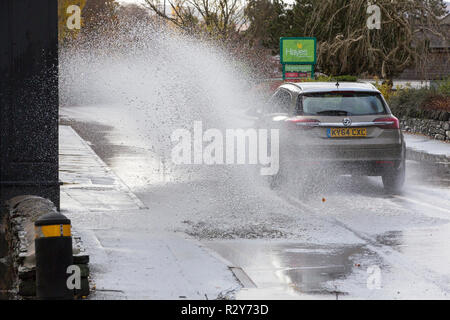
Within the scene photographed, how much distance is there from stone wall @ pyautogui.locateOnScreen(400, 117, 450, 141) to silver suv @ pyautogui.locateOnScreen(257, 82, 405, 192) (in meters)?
10.1

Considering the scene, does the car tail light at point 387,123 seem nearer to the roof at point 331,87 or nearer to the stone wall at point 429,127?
the roof at point 331,87

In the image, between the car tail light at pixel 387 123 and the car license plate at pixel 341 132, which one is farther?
the car tail light at pixel 387 123

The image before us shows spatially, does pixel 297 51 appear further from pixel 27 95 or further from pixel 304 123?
pixel 27 95

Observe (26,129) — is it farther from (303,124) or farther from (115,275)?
(303,124)

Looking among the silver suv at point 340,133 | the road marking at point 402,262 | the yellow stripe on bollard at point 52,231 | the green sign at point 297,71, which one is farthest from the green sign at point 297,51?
the yellow stripe on bollard at point 52,231

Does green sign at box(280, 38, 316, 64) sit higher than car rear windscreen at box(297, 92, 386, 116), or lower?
higher

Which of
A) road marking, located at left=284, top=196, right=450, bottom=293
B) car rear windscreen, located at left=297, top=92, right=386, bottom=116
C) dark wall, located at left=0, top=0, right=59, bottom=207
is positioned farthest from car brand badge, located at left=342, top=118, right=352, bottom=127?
dark wall, located at left=0, top=0, right=59, bottom=207

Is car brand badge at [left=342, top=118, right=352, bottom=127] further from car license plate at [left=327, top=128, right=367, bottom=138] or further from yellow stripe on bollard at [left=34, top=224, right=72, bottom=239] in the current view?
yellow stripe on bollard at [left=34, top=224, right=72, bottom=239]

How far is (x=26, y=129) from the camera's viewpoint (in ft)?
31.6

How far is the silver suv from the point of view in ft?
39.6

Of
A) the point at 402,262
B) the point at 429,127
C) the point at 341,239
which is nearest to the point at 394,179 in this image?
the point at 341,239

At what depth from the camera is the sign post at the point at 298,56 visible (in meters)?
31.9

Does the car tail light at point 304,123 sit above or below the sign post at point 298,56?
below

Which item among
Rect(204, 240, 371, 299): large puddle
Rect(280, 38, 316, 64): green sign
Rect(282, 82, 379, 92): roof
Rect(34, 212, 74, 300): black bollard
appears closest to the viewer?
Rect(34, 212, 74, 300): black bollard
